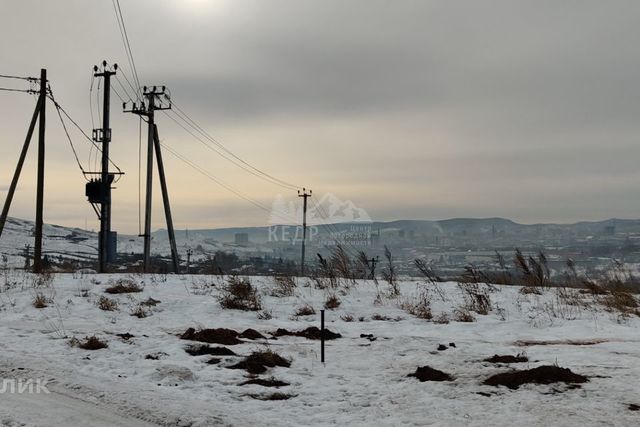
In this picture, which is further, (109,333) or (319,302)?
(319,302)

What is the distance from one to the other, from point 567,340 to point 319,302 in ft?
15.6

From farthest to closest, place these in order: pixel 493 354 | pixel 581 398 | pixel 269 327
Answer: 1. pixel 269 327
2. pixel 493 354
3. pixel 581 398

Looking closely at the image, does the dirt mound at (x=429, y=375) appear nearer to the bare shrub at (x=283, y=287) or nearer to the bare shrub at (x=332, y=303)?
the bare shrub at (x=332, y=303)

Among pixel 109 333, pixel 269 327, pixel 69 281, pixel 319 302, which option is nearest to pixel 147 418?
pixel 109 333

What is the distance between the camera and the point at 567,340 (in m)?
7.34

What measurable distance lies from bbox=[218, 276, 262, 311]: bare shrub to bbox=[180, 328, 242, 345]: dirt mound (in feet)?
7.61

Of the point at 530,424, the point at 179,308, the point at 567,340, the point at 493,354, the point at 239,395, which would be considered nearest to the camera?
the point at 530,424

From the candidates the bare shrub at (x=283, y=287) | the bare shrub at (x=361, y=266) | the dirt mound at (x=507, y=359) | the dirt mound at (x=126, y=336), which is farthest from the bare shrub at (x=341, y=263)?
the dirt mound at (x=507, y=359)

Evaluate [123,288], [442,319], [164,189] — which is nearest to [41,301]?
[123,288]

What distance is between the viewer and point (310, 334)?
7996 mm

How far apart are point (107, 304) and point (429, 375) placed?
266 inches

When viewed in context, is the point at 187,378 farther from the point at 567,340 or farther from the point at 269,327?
the point at 567,340

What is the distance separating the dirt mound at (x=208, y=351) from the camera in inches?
257

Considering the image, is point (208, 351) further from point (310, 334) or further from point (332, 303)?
point (332, 303)
